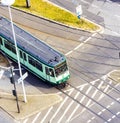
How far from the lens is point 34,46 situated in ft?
199

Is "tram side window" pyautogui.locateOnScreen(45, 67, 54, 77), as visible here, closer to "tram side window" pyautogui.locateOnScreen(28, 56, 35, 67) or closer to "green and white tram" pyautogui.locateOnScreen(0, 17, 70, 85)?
"green and white tram" pyautogui.locateOnScreen(0, 17, 70, 85)

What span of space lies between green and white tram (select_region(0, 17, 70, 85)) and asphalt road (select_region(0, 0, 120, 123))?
66.0 inches

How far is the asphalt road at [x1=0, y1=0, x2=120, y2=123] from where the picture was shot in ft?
185

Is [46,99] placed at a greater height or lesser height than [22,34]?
lesser

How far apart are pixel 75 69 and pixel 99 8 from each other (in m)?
14.4

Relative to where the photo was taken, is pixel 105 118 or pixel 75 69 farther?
pixel 75 69

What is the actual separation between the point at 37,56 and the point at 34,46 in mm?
1836

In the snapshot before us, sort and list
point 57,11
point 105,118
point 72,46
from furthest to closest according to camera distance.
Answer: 1. point 57,11
2. point 72,46
3. point 105,118

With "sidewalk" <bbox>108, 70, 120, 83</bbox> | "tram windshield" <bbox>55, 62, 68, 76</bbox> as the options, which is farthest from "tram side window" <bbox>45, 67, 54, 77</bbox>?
"sidewalk" <bbox>108, 70, 120, 83</bbox>

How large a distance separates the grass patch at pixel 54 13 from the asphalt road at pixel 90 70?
5.15ft

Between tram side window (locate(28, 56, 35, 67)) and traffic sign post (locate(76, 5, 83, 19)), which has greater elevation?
traffic sign post (locate(76, 5, 83, 19))

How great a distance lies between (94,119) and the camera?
55812 mm

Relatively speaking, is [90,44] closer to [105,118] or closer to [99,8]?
[99,8]

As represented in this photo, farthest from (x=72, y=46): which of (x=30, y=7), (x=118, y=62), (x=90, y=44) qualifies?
(x=30, y=7)
